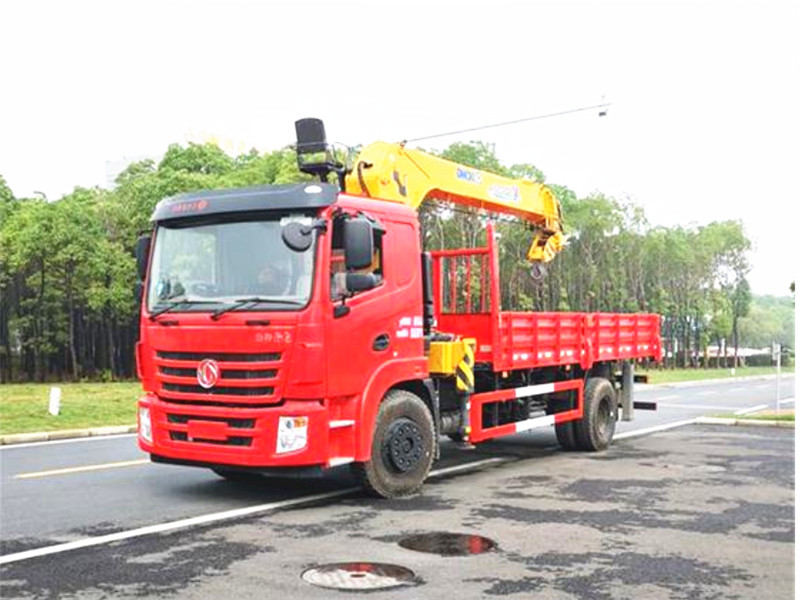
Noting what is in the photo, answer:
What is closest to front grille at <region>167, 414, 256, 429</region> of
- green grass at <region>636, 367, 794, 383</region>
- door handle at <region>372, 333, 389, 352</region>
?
door handle at <region>372, 333, 389, 352</region>

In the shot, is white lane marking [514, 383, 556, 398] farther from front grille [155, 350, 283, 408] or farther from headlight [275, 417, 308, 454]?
front grille [155, 350, 283, 408]

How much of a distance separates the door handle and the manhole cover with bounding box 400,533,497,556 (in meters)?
2.11

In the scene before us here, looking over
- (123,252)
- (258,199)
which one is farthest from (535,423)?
(123,252)

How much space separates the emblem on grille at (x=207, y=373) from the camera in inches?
327

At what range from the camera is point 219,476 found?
33.4 ft

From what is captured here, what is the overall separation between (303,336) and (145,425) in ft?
6.91

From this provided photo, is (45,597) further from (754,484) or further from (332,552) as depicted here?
(754,484)

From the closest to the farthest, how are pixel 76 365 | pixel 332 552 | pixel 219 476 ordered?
pixel 332 552 < pixel 219 476 < pixel 76 365

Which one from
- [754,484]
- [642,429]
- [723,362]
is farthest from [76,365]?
[723,362]

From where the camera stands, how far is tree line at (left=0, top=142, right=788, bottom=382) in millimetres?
33156

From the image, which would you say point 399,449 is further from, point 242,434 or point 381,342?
point 242,434

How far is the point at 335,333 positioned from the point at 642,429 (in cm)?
1023

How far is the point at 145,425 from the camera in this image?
894 cm

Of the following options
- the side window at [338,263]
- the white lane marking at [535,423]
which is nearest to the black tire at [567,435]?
the white lane marking at [535,423]
